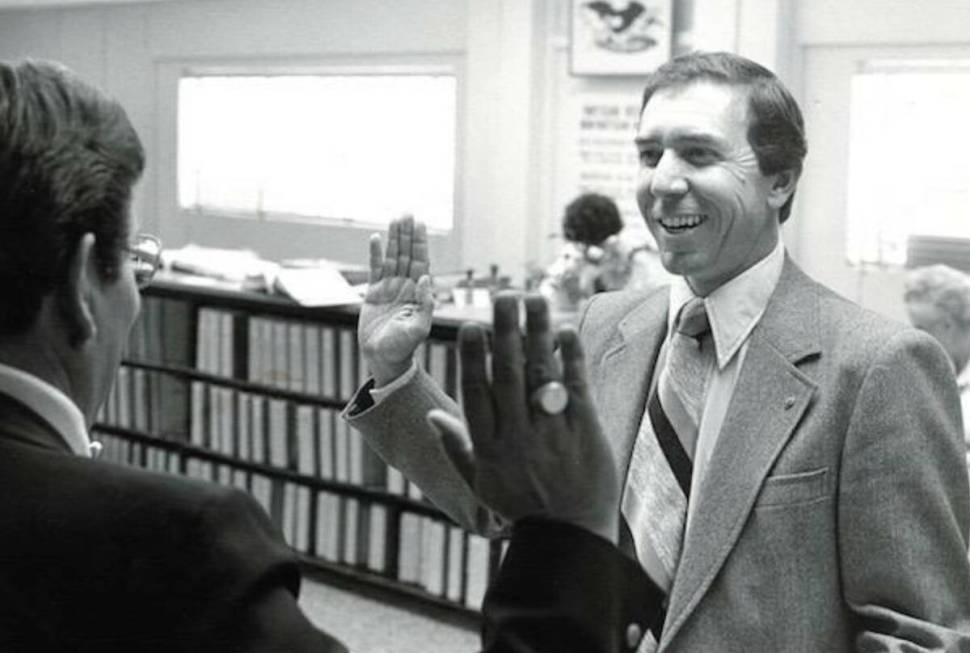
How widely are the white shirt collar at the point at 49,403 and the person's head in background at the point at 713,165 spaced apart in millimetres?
871

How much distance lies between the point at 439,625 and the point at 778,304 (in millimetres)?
3526

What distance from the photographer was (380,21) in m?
8.33

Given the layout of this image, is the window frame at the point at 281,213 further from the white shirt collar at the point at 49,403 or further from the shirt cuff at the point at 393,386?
the white shirt collar at the point at 49,403

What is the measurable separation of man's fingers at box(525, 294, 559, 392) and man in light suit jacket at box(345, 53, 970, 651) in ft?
2.16

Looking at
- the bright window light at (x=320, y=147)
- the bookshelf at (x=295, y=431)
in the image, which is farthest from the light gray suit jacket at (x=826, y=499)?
the bright window light at (x=320, y=147)

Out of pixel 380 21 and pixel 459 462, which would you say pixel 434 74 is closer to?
pixel 380 21

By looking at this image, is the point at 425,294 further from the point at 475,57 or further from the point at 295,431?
the point at 475,57

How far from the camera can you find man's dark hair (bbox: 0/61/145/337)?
945 mm

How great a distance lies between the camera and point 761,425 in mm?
1642

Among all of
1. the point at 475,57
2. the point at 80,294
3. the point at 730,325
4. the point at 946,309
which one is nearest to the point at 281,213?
the point at 475,57

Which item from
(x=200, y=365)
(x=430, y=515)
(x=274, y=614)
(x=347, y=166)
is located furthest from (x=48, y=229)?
(x=347, y=166)

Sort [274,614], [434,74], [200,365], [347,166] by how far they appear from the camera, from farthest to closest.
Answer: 1. [347,166]
2. [434,74]
3. [200,365]
4. [274,614]

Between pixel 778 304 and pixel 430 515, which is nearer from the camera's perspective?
pixel 778 304

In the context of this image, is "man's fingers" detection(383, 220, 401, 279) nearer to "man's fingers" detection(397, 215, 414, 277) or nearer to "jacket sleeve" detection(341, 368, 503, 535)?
"man's fingers" detection(397, 215, 414, 277)
